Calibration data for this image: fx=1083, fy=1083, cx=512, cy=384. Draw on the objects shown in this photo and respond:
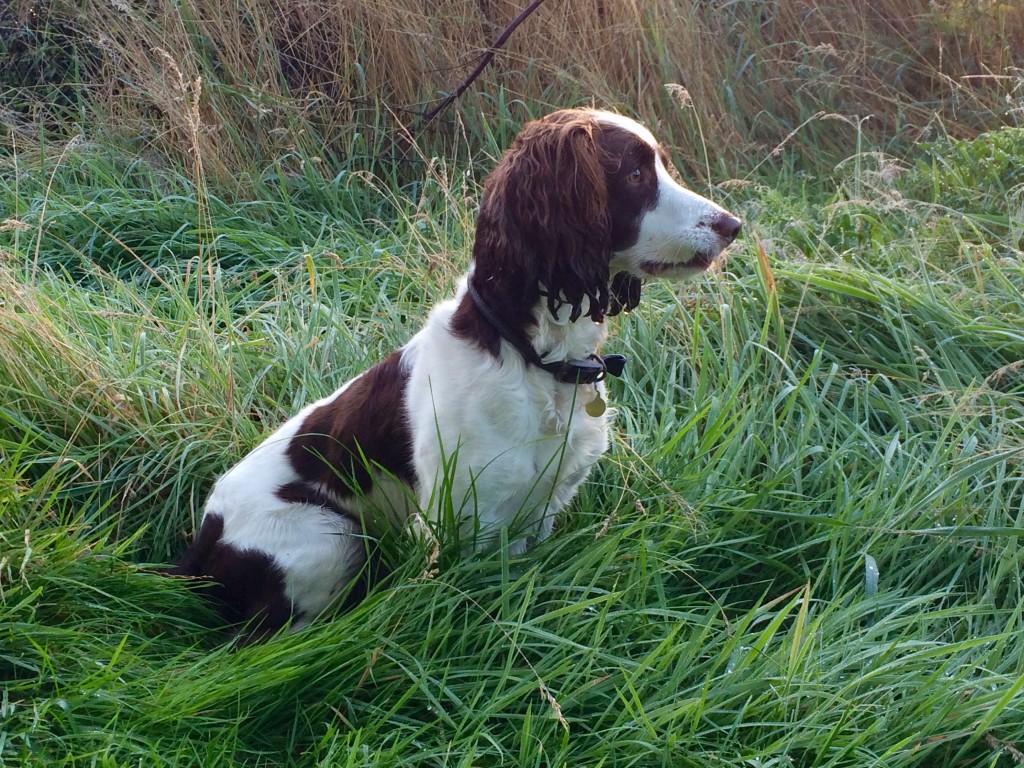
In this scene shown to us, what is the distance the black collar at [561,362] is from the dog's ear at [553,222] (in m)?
0.08

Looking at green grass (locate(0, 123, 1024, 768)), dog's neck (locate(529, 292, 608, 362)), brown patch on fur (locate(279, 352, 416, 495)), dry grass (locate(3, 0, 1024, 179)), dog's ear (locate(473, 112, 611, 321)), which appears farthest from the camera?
dry grass (locate(3, 0, 1024, 179))

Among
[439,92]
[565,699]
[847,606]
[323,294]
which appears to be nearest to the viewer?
[565,699]

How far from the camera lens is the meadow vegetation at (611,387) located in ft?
7.25

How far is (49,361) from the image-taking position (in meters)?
3.41

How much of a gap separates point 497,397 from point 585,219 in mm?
460

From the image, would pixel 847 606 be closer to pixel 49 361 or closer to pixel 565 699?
pixel 565 699

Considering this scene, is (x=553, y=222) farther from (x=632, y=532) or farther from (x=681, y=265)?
(x=632, y=532)

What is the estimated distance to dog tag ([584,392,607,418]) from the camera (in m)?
2.66

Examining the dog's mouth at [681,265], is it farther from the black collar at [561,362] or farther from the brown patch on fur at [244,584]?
the brown patch on fur at [244,584]

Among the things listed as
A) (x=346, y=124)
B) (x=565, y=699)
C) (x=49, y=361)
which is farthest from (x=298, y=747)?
(x=346, y=124)

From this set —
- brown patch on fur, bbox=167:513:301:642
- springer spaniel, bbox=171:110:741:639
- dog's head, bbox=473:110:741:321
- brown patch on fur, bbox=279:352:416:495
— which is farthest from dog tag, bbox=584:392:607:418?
brown patch on fur, bbox=167:513:301:642

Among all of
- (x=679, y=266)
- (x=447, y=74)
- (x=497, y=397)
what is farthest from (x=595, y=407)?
(x=447, y=74)

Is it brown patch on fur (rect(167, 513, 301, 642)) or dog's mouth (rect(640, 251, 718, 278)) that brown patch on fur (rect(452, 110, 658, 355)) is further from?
brown patch on fur (rect(167, 513, 301, 642))

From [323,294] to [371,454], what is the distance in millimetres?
1493
